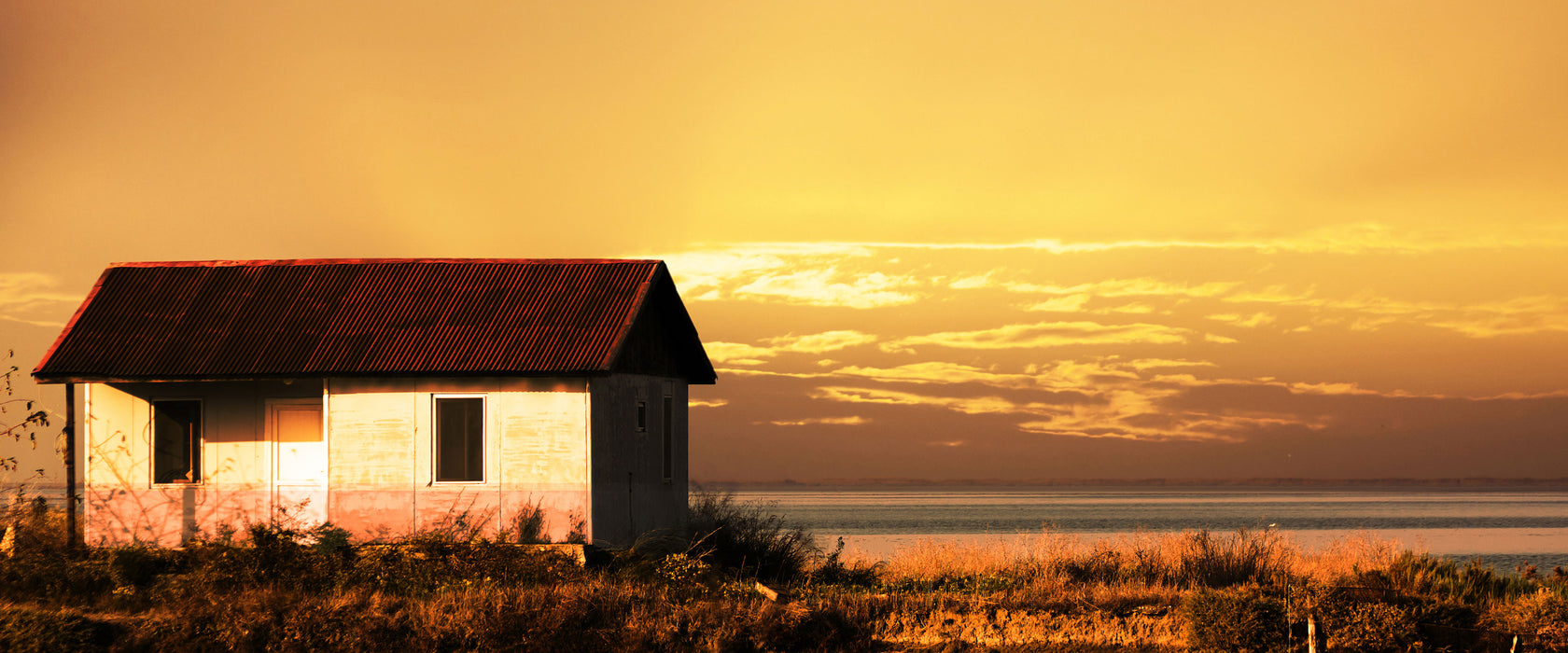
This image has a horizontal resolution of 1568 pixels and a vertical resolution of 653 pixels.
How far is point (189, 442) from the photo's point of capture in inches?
875

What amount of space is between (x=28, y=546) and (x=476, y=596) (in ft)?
28.0

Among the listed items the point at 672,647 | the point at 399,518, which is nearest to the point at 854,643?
the point at 672,647

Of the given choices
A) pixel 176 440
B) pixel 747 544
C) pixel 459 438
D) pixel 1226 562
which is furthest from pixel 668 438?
pixel 1226 562

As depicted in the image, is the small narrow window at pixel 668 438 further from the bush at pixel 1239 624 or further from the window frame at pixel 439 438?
the bush at pixel 1239 624

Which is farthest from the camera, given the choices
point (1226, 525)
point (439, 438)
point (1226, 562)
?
point (1226, 525)

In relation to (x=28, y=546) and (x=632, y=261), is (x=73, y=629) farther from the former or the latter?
(x=632, y=261)

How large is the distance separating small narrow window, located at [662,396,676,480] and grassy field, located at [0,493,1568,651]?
227 centimetres

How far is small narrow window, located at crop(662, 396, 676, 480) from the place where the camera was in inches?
961

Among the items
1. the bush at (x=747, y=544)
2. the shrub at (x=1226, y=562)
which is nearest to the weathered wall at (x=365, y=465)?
the bush at (x=747, y=544)

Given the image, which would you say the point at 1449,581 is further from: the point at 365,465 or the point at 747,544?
the point at 365,465

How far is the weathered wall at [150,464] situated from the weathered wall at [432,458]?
1567 millimetres

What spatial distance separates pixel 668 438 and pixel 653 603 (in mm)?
6705

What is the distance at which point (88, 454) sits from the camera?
21797 mm

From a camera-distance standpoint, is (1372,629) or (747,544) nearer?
(1372,629)
